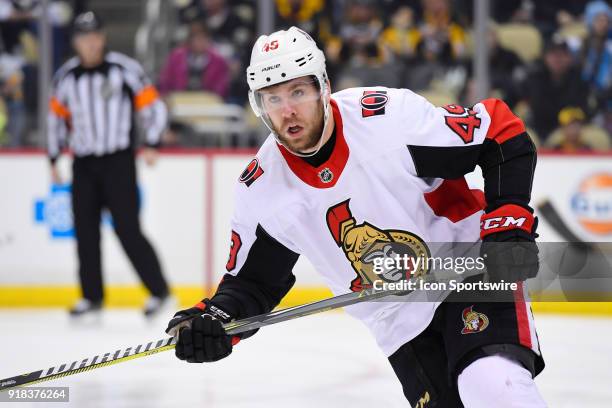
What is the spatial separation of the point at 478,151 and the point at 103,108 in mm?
3636

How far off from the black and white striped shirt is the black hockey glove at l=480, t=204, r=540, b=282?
3.65 meters

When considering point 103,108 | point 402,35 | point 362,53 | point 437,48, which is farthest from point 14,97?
point 437,48

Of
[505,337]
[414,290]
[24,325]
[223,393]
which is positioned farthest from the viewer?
[24,325]

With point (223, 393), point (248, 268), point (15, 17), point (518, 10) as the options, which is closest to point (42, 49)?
point (15, 17)

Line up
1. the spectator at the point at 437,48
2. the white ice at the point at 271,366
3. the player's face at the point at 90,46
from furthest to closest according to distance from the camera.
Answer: the spectator at the point at 437,48
the player's face at the point at 90,46
the white ice at the point at 271,366

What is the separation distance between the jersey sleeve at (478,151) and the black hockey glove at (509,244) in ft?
0.19

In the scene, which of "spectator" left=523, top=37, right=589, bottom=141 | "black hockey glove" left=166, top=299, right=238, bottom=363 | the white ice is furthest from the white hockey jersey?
"spectator" left=523, top=37, right=589, bottom=141

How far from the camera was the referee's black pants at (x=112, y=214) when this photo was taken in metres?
5.54

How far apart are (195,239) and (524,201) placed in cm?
407

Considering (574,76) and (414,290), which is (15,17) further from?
(414,290)

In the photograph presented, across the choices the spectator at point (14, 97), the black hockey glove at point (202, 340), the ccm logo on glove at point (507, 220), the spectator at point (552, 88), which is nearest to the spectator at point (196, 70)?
the spectator at point (14, 97)

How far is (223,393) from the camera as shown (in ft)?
12.5

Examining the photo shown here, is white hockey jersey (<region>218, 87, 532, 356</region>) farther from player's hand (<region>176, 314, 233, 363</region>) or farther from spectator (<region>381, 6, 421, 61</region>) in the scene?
spectator (<region>381, 6, 421, 61</region>)

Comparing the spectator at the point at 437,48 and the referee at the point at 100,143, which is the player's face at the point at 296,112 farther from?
the spectator at the point at 437,48
